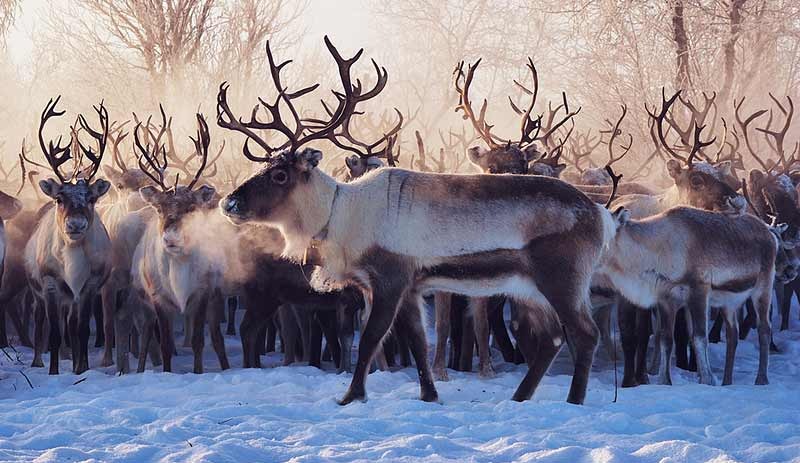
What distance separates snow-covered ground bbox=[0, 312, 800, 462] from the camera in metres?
4.96

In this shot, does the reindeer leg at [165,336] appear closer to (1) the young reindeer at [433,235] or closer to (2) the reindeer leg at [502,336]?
(1) the young reindeer at [433,235]

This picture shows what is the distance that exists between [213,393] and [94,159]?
299 cm

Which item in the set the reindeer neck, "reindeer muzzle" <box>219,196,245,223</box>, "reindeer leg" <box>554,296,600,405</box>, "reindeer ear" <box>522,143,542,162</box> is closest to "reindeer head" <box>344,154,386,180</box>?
"reindeer ear" <box>522,143,542,162</box>

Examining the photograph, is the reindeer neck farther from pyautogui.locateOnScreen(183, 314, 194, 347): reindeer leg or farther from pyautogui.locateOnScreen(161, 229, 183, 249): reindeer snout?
pyautogui.locateOnScreen(183, 314, 194, 347): reindeer leg

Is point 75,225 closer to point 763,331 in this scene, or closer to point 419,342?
point 419,342

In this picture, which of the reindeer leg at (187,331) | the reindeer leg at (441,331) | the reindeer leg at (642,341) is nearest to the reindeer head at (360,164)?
the reindeer leg at (441,331)

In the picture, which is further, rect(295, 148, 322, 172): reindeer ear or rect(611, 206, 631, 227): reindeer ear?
rect(611, 206, 631, 227): reindeer ear

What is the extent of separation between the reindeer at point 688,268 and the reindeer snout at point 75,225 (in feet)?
12.6

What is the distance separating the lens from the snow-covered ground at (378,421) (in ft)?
16.3

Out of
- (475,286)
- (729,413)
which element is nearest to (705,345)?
(729,413)

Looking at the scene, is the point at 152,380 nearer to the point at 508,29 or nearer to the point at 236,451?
the point at 236,451

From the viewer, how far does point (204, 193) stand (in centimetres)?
875

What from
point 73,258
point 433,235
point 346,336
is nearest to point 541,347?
point 433,235

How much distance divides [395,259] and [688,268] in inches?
99.7
